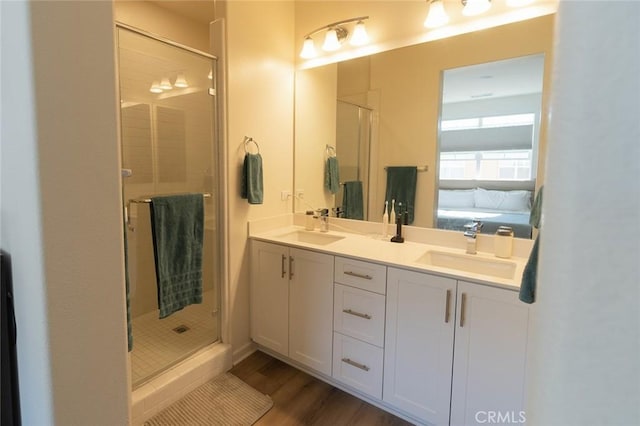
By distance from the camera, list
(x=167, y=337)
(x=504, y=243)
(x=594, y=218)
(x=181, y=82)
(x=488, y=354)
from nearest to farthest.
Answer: (x=594, y=218) → (x=488, y=354) → (x=504, y=243) → (x=181, y=82) → (x=167, y=337)

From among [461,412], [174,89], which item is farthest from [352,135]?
[461,412]

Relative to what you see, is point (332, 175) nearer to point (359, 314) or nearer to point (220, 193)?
point (220, 193)

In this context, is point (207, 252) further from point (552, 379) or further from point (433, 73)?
point (552, 379)

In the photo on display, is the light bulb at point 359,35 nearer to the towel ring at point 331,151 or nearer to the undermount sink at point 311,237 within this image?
the towel ring at point 331,151

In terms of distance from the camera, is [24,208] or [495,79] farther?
[495,79]

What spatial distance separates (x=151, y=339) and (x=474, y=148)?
2.45 metres

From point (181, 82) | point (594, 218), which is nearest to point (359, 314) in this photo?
point (594, 218)

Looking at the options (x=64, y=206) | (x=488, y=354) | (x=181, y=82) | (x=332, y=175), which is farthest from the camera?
(x=332, y=175)

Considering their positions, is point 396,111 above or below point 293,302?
above

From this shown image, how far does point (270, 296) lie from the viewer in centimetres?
238

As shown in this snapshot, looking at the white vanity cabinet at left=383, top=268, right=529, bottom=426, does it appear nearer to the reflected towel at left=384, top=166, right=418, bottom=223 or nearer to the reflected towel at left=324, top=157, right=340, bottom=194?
the reflected towel at left=384, top=166, right=418, bottom=223

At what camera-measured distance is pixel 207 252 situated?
2.28 m

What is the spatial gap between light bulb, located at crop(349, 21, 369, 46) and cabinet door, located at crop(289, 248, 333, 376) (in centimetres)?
158

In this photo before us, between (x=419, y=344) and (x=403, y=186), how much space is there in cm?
108
